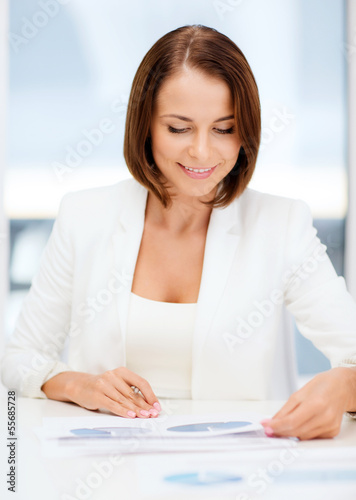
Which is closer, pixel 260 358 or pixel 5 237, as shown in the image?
pixel 260 358

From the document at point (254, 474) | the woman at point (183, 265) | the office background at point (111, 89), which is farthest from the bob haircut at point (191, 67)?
the office background at point (111, 89)

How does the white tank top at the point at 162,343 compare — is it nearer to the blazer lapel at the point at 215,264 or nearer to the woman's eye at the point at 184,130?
the blazer lapel at the point at 215,264

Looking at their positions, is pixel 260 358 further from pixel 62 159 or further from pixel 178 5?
pixel 178 5

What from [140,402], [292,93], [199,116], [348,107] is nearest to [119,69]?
[292,93]

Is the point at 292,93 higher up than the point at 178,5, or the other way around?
the point at 178,5

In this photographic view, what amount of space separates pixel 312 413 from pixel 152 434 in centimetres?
28

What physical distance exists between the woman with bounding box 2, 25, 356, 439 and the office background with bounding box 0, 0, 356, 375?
169cm

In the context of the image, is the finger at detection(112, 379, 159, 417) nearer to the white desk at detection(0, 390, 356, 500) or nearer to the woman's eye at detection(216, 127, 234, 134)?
the white desk at detection(0, 390, 356, 500)

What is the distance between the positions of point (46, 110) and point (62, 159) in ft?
0.90

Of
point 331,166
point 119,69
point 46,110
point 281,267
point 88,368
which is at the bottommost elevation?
point 88,368

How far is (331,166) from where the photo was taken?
358cm

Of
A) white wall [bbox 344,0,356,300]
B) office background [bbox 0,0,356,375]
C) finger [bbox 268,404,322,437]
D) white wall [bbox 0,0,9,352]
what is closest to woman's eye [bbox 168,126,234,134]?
finger [bbox 268,404,322,437]

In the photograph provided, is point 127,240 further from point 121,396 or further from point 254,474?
point 254,474

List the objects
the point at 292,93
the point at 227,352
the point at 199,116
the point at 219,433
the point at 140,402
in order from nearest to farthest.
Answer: the point at 219,433 → the point at 140,402 → the point at 199,116 → the point at 227,352 → the point at 292,93
